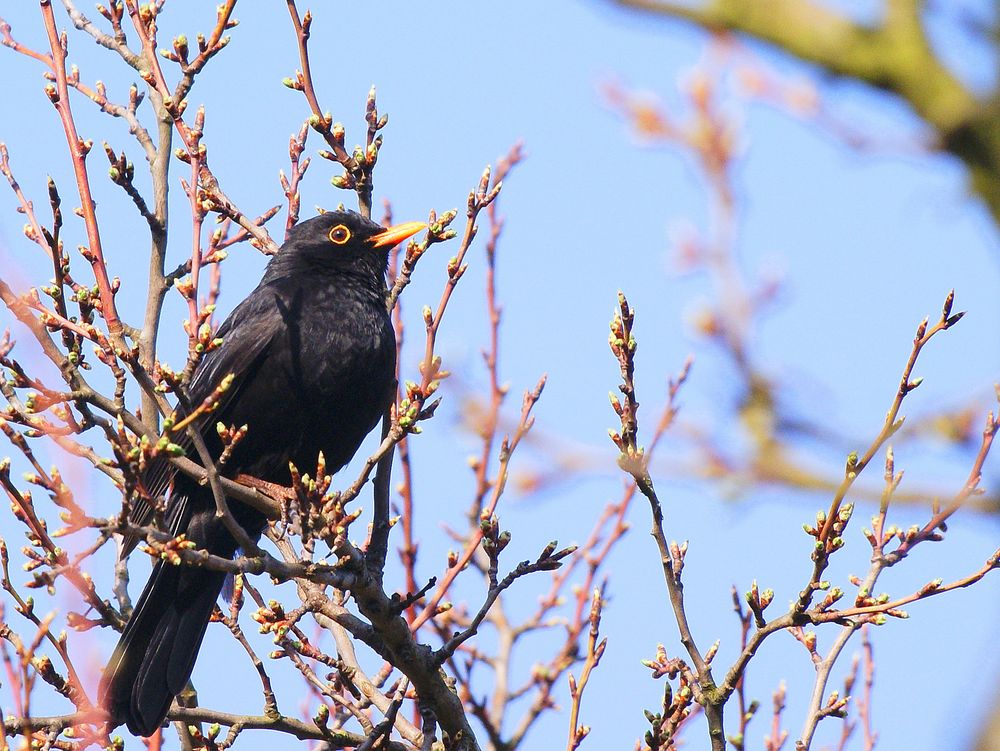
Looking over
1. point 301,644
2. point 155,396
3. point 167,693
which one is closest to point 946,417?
point 155,396

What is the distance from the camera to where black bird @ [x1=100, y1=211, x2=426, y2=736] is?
5777 millimetres

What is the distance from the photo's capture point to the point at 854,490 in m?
1.95

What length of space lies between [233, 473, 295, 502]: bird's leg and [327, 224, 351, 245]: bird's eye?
153cm

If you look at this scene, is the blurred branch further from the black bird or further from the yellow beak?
the yellow beak

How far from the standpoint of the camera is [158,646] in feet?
18.7

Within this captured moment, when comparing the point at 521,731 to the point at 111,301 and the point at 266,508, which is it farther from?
the point at 111,301

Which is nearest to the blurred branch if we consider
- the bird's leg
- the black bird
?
the bird's leg

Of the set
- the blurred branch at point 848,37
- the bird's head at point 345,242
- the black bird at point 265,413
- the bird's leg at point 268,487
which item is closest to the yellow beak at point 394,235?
the bird's head at point 345,242

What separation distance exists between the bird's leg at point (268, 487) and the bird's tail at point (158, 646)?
0.52m

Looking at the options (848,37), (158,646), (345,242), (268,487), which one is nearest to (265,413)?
(268,487)

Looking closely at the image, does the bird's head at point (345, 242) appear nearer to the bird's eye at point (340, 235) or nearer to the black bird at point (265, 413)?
the bird's eye at point (340, 235)

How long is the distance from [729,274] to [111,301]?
2837 mm

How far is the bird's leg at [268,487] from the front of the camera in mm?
4922

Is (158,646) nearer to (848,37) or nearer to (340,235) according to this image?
(340,235)
